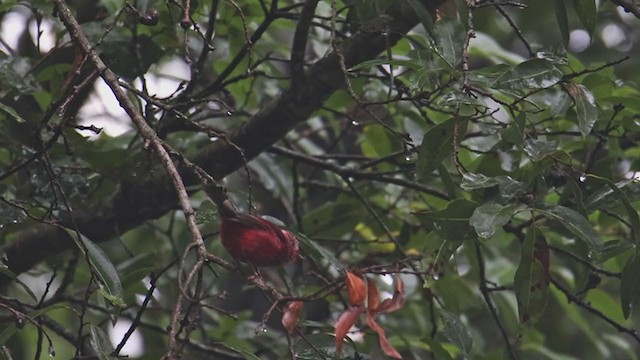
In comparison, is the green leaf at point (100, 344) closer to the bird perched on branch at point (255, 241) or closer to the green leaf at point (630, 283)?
the bird perched on branch at point (255, 241)

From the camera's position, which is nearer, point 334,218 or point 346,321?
point 346,321

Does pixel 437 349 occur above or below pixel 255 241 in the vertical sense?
below

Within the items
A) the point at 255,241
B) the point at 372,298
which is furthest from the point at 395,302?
the point at 255,241

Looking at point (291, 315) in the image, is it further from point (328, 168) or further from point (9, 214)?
point (328, 168)

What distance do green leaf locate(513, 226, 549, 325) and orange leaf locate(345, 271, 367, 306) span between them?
0.29m

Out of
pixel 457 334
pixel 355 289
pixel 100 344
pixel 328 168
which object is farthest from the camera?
pixel 328 168

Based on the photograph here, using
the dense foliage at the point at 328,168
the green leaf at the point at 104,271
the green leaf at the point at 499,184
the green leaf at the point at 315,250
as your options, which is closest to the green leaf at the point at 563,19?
the dense foliage at the point at 328,168

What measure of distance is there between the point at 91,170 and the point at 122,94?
503mm

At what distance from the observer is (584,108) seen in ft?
4.34

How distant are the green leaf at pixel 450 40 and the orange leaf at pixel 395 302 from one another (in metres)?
0.32

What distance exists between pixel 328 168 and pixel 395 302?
25.1 inches

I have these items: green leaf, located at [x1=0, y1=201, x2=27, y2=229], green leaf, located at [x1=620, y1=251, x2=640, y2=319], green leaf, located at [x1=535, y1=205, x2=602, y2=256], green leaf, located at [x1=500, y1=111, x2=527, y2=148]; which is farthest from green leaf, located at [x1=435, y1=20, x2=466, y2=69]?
green leaf, located at [x1=0, y1=201, x2=27, y2=229]

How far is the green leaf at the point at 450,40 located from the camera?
133cm

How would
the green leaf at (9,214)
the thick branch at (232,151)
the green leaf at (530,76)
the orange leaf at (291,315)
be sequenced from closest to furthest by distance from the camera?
the orange leaf at (291,315) < the green leaf at (530,76) < the green leaf at (9,214) < the thick branch at (232,151)
